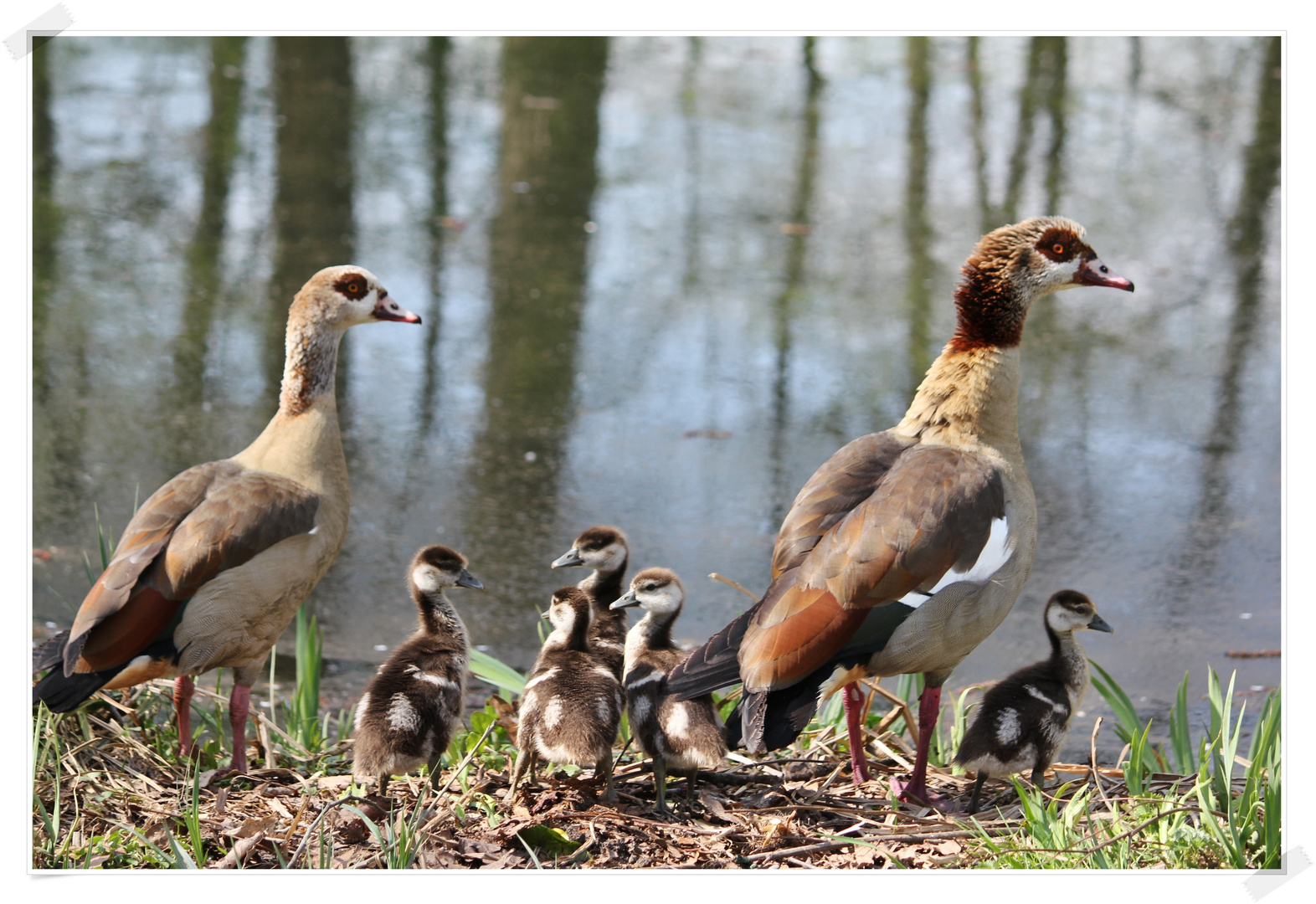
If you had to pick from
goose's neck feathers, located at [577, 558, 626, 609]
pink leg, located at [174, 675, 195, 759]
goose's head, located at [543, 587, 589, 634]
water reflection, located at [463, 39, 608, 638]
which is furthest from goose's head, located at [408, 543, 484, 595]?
water reflection, located at [463, 39, 608, 638]

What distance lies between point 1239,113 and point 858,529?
8399 mm

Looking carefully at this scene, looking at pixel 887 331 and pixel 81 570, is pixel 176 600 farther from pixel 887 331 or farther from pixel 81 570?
pixel 887 331

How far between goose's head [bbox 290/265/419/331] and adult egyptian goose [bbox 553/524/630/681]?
37.7 inches

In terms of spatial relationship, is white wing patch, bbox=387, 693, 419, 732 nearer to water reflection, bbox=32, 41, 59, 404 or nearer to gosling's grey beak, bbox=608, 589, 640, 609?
gosling's grey beak, bbox=608, 589, 640, 609

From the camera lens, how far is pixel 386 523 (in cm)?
612

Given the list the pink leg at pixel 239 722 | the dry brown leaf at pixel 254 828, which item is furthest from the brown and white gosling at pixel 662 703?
the pink leg at pixel 239 722

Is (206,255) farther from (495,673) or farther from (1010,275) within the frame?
(1010,275)

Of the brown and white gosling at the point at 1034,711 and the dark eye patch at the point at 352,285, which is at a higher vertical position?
the dark eye patch at the point at 352,285

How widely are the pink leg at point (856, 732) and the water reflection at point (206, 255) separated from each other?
3.58 m

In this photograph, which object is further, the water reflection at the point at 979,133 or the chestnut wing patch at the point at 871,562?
the water reflection at the point at 979,133

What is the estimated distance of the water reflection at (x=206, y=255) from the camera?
670cm

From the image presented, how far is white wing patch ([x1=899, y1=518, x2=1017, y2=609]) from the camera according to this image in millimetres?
3689

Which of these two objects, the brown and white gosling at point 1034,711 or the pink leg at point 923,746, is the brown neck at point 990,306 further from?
the pink leg at point 923,746
